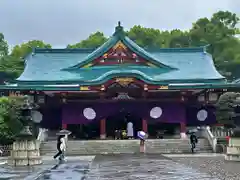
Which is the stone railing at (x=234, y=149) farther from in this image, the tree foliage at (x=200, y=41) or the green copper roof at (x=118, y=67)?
the tree foliage at (x=200, y=41)

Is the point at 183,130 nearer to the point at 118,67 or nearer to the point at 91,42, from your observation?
the point at 118,67

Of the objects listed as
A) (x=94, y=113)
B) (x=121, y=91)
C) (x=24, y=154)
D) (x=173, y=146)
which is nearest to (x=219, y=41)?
(x=121, y=91)

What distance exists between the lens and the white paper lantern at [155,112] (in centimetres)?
2912

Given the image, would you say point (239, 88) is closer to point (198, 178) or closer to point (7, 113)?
point (7, 113)

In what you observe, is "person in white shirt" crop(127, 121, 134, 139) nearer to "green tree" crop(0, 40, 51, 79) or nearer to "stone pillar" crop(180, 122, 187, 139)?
"stone pillar" crop(180, 122, 187, 139)

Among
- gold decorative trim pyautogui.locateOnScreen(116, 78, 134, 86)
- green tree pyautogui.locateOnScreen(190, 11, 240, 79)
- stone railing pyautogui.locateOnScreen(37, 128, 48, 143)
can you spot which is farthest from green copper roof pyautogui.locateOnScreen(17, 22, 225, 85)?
green tree pyautogui.locateOnScreen(190, 11, 240, 79)

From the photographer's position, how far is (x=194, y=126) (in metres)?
30.3

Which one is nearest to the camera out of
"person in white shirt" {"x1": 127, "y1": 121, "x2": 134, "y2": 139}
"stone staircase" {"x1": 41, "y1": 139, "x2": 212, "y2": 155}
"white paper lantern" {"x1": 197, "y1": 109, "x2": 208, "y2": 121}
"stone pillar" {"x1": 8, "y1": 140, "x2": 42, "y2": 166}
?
"stone pillar" {"x1": 8, "y1": 140, "x2": 42, "y2": 166}

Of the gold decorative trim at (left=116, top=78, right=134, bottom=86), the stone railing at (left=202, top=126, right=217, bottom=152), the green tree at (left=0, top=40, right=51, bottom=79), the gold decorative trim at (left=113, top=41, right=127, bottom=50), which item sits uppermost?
the green tree at (left=0, top=40, right=51, bottom=79)

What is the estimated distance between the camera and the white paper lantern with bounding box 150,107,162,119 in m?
29.1

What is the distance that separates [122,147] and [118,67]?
7271 millimetres

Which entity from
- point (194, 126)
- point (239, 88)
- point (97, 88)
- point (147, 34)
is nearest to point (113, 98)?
point (97, 88)

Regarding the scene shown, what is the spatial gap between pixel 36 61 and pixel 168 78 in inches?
424

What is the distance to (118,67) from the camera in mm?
30453
